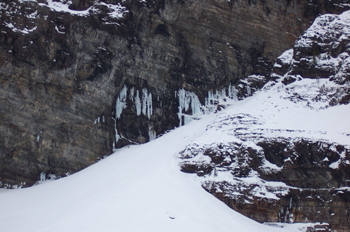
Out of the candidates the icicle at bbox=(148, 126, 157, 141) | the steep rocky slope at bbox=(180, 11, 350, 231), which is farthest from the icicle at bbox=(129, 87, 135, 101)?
the steep rocky slope at bbox=(180, 11, 350, 231)

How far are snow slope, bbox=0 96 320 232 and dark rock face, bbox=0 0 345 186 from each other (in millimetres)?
4749

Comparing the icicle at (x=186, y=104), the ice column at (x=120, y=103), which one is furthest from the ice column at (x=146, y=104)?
the icicle at (x=186, y=104)

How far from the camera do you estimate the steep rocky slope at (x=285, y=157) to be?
66.2 ft

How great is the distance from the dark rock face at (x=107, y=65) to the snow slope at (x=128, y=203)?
4.75m

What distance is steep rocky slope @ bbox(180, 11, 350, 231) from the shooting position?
20.2m

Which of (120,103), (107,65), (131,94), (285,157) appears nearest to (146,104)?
(131,94)

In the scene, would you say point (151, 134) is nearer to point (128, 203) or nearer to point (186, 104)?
point (186, 104)

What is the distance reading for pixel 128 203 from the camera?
18.2 meters

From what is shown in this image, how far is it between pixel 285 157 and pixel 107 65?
690 inches

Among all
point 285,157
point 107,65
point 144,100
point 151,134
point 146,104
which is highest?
point 107,65

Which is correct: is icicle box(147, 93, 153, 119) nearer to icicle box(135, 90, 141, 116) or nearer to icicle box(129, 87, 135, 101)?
icicle box(135, 90, 141, 116)

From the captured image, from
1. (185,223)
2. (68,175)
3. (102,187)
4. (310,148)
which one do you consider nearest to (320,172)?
(310,148)

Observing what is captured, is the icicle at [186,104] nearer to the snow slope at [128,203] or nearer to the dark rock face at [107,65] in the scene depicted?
the dark rock face at [107,65]

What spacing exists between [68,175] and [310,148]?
18081 millimetres
